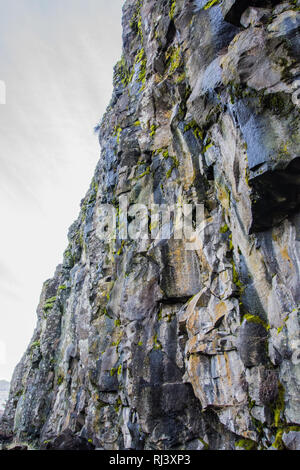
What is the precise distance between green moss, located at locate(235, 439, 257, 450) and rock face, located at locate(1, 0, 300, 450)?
0.31ft

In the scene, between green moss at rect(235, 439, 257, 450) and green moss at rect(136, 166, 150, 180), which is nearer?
green moss at rect(235, 439, 257, 450)

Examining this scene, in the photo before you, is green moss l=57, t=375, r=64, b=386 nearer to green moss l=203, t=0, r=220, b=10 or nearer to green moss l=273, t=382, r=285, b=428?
green moss l=273, t=382, r=285, b=428

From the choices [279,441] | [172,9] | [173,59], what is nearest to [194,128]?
[173,59]

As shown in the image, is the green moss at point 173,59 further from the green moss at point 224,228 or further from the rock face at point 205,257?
the green moss at point 224,228

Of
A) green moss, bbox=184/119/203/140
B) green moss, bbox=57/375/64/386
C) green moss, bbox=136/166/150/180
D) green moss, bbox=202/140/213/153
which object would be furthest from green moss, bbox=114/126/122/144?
green moss, bbox=57/375/64/386

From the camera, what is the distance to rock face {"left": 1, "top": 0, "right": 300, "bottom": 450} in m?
9.32

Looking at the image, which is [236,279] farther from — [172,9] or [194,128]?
[172,9]

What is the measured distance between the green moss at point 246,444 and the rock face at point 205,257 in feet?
0.31

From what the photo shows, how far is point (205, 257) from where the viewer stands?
1338 centimetres

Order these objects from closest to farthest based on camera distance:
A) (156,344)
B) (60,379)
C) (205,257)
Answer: (205,257)
(156,344)
(60,379)

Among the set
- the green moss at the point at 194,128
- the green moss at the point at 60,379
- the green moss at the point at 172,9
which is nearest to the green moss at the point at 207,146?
the green moss at the point at 194,128

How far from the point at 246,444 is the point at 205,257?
6.92 metres

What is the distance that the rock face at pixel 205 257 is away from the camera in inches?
367
